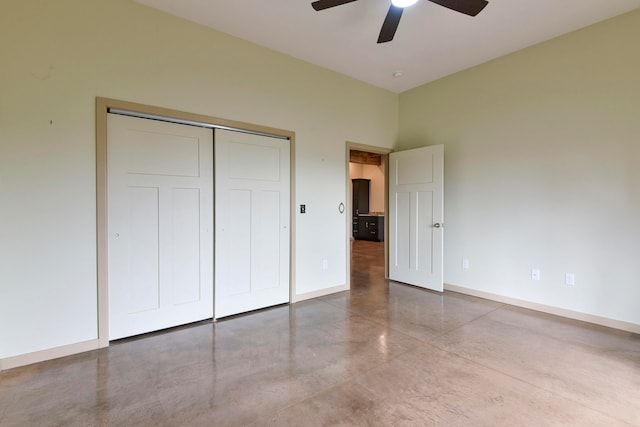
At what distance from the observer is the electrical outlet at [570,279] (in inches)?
130

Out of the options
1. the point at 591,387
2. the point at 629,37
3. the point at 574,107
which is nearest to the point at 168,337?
the point at 591,387

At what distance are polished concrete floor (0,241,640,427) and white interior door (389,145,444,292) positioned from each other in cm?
116

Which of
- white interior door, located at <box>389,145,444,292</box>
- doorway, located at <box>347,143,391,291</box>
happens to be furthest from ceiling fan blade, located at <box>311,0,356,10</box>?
doorway, located at <box>347,143,391,291</box>

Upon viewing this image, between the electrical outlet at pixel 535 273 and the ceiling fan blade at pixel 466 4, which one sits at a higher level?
the ceiling fan blade at pixel 466 4

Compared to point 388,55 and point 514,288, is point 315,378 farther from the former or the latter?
point 388,55

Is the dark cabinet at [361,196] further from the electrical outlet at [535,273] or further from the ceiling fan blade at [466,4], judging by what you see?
the ceiling fan blade at [466,4]

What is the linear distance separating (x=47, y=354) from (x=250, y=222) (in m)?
1.98

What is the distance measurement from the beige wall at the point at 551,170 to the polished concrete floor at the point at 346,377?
0.59 metres

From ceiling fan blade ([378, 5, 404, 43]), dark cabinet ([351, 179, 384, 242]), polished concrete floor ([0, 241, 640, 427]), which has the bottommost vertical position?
polished concrete floor ([0, 241, 640, 427])

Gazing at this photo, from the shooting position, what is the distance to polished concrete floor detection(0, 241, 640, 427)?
1.81 m

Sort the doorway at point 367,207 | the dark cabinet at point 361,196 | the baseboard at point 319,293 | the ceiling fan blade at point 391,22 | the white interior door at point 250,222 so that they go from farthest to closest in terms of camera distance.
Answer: the dark cabinet at point 361,196 → the doorway at point 367,207 → the baseboard at point 319,293 → the white interior door at point 250,222 → the ceiling fan blade at point 391,22

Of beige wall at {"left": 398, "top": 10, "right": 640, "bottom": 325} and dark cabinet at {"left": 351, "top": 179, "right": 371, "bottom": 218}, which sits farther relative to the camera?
dark cabinet at {"left": 351, "top": 179, "right": 371, "bottom": 218}

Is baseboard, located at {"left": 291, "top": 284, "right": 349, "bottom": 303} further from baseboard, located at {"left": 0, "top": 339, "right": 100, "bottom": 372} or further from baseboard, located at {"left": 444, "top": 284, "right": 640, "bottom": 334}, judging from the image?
baseboard, located at {"left": 0, "top": 339, "right": 100, "bottom": 372}

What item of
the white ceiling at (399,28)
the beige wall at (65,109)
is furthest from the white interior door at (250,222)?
the white ceiling at (399,28)
